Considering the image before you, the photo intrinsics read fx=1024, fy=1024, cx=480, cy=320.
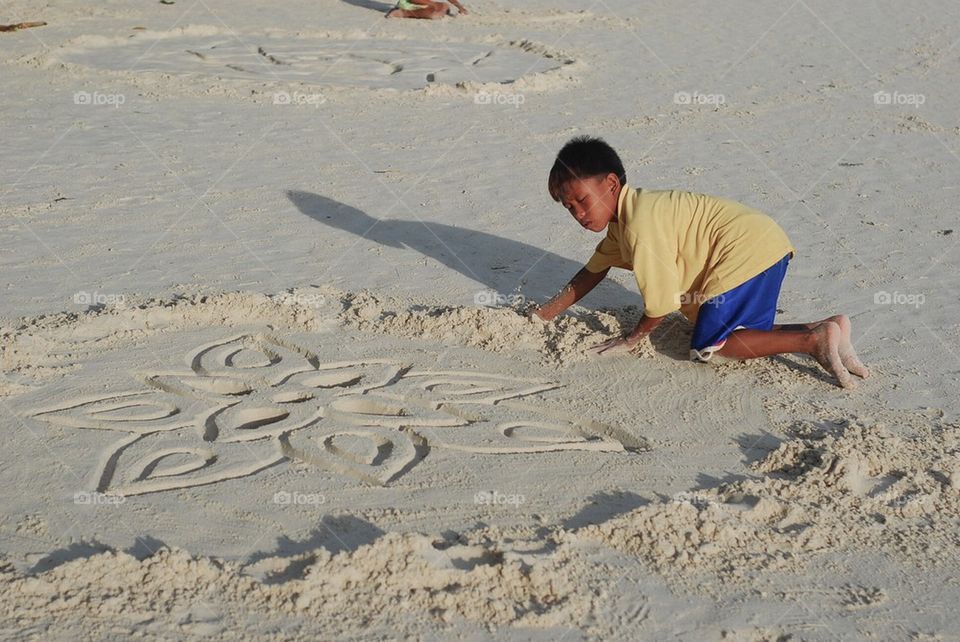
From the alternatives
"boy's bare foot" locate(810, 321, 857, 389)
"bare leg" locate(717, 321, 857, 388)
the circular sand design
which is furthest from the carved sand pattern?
the circular sand design

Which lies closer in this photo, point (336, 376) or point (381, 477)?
point (381, 477)

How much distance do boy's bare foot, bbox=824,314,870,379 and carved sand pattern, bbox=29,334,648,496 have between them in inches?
41.4

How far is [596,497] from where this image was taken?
3.31 meters

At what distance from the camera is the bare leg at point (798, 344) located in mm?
4078

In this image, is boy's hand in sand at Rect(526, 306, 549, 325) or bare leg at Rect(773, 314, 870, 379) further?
boy's hand in sand at Rect(526, 306, 549, 325)

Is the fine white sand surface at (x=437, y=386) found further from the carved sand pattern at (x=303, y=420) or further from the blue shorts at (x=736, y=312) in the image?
the blue shorts at (x=736, y=312)

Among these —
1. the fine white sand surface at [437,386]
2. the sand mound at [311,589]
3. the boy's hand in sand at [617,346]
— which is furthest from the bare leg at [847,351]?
the sand mound at [311,589]

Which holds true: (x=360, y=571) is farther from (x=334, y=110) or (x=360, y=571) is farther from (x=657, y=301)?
(x=334, y=110)

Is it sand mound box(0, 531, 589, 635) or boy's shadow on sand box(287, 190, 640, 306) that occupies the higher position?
boy's shadow on sand box(287, 190, 640, 306)

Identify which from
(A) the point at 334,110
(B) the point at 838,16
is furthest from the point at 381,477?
(B) the point at 838,16

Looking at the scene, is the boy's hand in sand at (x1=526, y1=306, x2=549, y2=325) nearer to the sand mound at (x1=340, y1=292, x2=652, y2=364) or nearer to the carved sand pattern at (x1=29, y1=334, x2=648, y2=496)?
the sand mound at (x1=340, y1=292, x2=652, y2=364)

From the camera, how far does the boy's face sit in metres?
4.00

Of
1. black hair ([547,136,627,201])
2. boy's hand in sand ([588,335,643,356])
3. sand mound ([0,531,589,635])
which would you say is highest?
black hair ([547,136,627,201])

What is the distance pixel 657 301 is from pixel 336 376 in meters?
1.31
